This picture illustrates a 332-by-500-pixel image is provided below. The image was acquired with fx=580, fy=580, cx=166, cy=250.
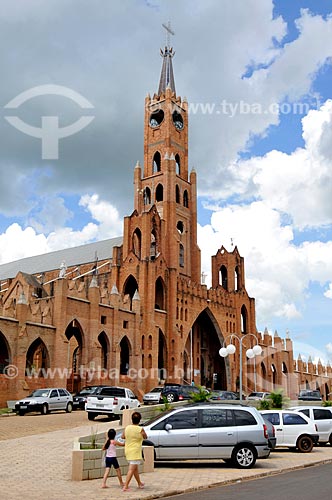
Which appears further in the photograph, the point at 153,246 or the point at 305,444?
the point at 153,246

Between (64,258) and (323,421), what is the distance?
183 feet

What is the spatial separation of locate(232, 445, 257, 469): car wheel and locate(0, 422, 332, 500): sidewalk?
0.20 metres

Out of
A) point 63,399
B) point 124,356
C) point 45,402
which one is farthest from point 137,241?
point 45,402

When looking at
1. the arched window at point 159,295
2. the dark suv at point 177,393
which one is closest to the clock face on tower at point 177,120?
the arched window at point 159,295

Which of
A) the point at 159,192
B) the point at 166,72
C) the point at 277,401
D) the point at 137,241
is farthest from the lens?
the point at 166,72

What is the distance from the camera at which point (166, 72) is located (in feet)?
236

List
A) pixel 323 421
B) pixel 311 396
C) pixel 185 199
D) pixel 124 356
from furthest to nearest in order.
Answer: pixel 185 199
pixel 311 396
pixel 124 356
pixel 323 421

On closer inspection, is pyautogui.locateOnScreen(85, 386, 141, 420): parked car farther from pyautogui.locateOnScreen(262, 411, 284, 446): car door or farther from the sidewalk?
pyautogui.locateOnScreen(262, 411, 284, 446): car door

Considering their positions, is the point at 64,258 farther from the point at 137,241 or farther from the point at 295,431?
the point at 295,431

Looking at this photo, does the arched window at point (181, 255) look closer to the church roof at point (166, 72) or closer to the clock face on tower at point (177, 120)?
the clock face on tower at point (177, 120)

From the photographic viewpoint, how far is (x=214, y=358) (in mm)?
63719

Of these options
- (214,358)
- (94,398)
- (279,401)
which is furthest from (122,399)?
(214,358)

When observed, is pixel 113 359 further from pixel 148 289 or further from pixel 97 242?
pixel 97 242

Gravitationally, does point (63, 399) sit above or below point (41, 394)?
below
